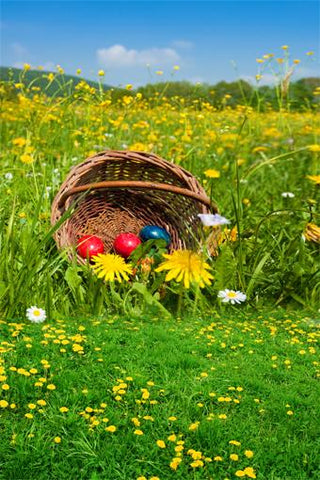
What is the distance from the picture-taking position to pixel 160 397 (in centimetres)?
236

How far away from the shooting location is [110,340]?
112 inches

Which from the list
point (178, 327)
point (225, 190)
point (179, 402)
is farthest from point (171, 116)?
point (179, 402)

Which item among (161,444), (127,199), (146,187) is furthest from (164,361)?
(127,199)

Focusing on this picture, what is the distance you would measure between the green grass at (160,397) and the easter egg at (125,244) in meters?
0.87

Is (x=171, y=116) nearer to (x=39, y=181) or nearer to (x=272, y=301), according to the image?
(x=39, y=181)

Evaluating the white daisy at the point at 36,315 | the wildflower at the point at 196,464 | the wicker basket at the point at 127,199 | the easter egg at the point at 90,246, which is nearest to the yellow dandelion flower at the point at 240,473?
the wildflower at the point at 196,464

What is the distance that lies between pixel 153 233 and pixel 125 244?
199 millimetres

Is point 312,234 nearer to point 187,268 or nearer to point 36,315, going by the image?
point 187,268

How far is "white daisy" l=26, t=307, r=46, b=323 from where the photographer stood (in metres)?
2.97

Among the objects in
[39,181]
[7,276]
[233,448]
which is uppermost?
[39,181]

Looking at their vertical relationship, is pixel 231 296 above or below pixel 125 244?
below

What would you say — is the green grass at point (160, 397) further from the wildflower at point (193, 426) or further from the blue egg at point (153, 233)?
the blue egg at point (153, 233)

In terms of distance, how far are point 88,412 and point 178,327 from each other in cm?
91

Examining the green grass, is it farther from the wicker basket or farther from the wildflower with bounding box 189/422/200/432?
the wicker basket
